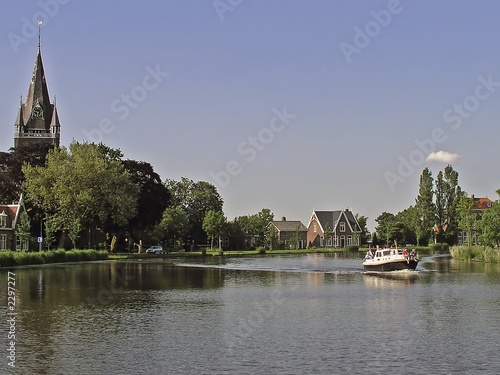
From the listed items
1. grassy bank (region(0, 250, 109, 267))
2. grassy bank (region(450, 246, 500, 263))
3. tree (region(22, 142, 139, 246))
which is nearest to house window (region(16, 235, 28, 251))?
tree (region(22, 142, 139, 246))

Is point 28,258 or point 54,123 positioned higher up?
point 54,123

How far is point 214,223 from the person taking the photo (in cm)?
13462

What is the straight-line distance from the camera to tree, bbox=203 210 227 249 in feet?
442

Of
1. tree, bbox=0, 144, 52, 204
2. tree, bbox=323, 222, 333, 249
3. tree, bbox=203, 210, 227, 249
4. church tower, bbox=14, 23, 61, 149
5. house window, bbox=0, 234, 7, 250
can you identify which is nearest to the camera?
house window, bbox=0, 234, 7, 250

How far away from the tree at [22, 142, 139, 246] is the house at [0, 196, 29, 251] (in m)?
2.64

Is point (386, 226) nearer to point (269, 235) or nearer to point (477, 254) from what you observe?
point (269, 235)

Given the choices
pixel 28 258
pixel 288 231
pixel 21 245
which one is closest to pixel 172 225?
pixel 21 245

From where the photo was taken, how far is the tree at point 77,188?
84750 millimetres

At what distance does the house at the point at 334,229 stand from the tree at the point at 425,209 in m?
19.8

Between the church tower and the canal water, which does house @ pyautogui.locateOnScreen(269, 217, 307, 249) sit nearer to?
the church tower

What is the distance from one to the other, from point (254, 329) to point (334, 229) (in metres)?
141

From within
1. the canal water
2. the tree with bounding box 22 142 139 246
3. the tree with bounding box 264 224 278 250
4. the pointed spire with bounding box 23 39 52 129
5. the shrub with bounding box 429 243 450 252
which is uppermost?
the pointed spire with bounding box 23 39 52 129

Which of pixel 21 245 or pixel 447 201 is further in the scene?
pixel 447 201

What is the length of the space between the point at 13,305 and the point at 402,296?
2018 centimetres
